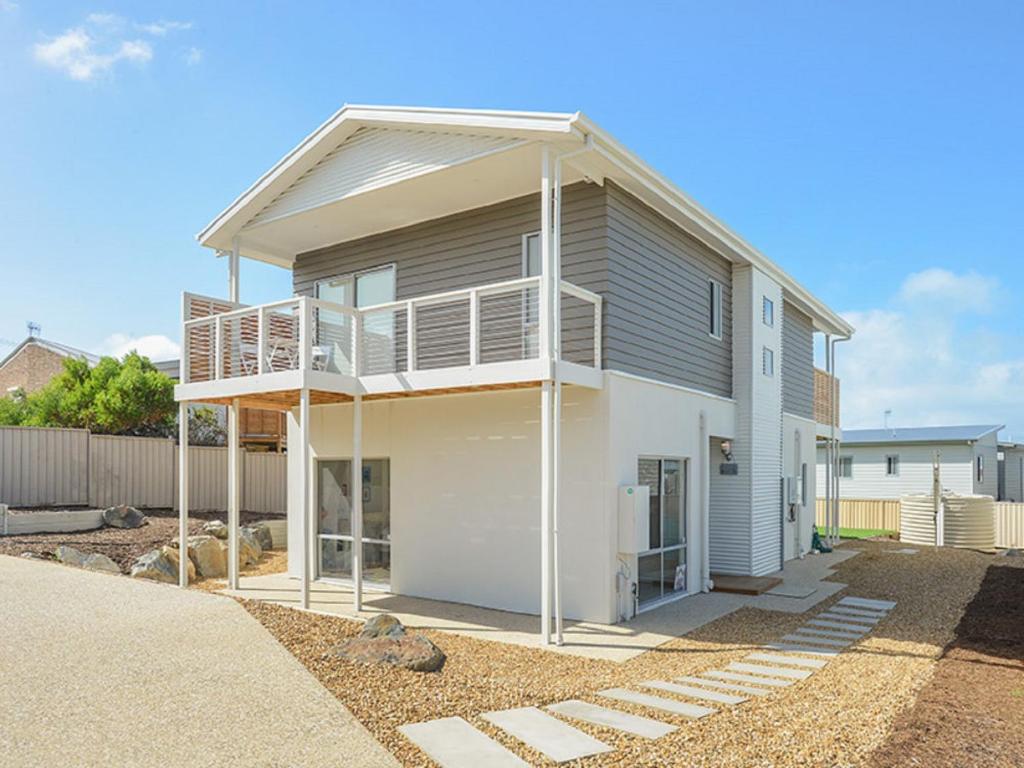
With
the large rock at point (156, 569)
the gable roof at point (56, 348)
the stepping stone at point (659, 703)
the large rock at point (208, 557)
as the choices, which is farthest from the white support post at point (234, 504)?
the gable roof at point (56, 348)

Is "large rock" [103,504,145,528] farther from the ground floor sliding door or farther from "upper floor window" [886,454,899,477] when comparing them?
"upper floor window" [886,454,899,477]

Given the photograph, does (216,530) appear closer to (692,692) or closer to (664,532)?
(664,532)

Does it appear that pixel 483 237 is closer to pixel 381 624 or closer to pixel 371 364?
pixel 371 364

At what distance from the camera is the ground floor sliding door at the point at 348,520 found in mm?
11922

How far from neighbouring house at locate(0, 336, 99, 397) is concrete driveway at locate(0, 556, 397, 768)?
2249cm

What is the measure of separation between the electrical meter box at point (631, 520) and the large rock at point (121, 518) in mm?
11145

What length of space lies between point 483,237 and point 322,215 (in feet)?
8.97

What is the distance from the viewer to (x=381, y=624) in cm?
735

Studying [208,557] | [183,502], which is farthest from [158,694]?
[208,557]

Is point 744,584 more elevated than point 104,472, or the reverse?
point 104,472

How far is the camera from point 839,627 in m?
9.80

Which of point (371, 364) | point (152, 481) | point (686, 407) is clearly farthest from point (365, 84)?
point (152, 481)

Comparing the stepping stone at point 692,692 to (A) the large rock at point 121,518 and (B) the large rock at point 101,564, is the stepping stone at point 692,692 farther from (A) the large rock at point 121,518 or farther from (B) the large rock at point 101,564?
(A) the large rock at point 121,518

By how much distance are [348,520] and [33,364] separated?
78.7ft
